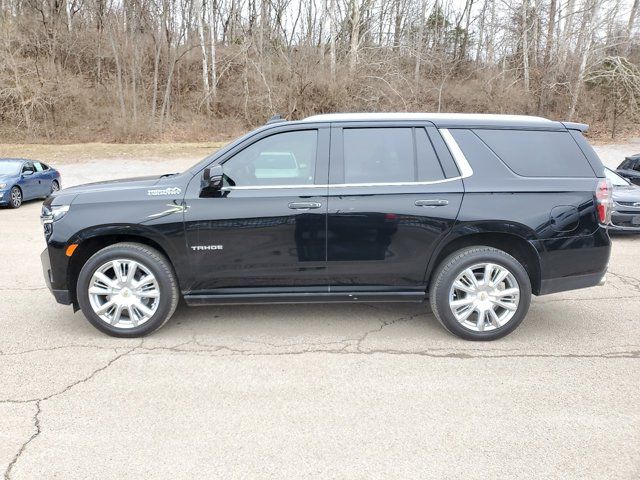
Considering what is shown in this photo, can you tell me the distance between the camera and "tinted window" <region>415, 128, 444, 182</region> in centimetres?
437

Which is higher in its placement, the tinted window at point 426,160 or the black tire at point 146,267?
the tinted window at point 426,160

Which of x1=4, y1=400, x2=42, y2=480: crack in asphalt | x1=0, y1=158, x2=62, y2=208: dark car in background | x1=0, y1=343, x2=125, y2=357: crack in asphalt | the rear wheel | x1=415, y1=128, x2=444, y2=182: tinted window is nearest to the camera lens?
x1=4, y1=400, x2=42, y2=480: crack in asphalt

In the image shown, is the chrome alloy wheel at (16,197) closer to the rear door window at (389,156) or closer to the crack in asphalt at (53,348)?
the crack in asphalt at (53,348)

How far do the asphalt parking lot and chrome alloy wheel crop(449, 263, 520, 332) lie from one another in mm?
227

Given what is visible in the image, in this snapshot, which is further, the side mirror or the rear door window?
the rear door window

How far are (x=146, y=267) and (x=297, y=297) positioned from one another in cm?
130

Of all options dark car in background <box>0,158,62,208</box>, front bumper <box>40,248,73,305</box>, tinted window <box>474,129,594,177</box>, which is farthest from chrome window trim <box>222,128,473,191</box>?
dark car in background <box>0,158,62,208</box>

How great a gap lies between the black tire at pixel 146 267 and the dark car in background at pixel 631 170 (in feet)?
36.4

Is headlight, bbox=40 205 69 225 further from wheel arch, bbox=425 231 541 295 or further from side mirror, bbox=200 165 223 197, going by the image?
wheel arch, bbox=425 231 541 295

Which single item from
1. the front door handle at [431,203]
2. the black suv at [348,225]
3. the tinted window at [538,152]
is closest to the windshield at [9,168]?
the black suv at [348,225]

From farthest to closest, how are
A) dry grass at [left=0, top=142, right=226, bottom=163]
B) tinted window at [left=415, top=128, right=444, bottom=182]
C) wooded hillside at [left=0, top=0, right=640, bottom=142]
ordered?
wooded hillside at [left=0, top=0, right=640, bottom=142], dry grass at [left=0, top=142, right=226, bottom=163], tinted window at [left=415, top=128, right=444, bottom=182]

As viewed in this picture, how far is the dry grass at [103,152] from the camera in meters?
23.2

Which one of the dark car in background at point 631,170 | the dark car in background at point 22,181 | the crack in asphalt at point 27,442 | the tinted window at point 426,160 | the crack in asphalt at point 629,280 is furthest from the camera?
A: the dark car in background at point 22,181

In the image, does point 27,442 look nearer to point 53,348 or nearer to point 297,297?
point 53,348
